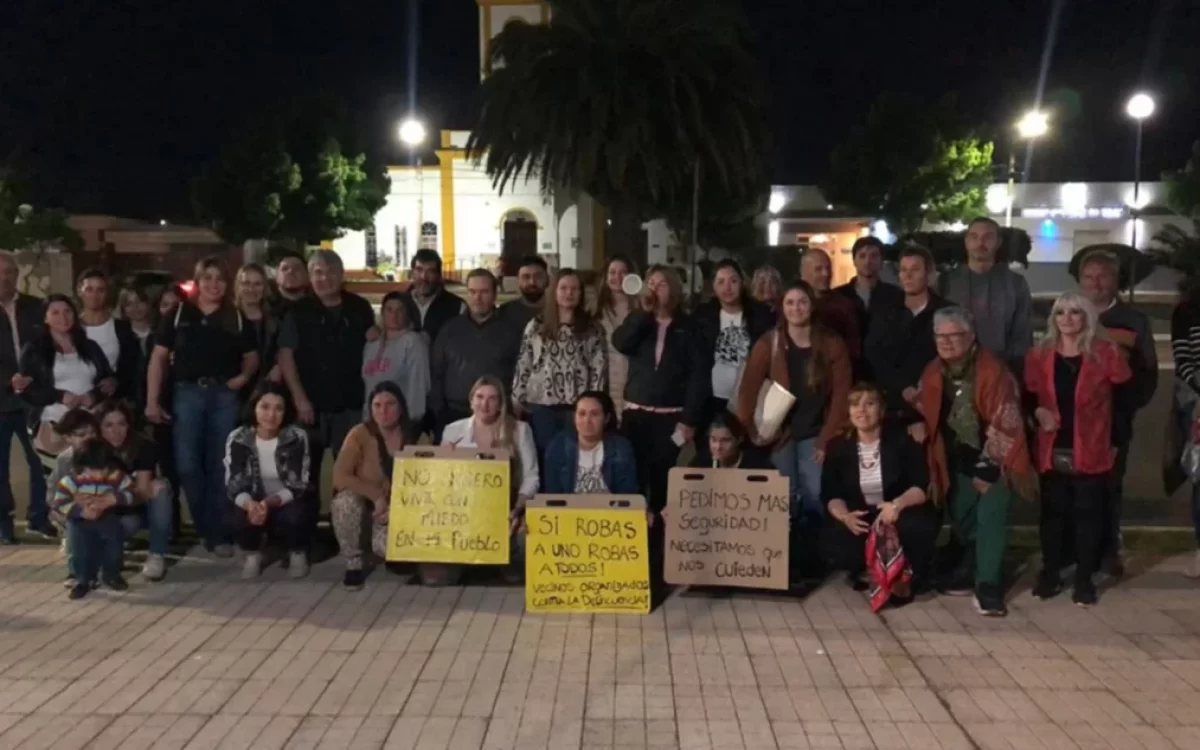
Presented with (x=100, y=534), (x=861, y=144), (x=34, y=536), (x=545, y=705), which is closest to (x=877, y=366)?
(x=545, y=705)

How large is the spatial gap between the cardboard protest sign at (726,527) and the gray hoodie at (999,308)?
5.63ft

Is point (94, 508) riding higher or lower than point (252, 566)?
higher

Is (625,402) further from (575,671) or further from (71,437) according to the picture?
(71,437)

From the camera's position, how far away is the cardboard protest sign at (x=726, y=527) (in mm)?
6129

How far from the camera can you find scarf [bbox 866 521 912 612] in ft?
19.4

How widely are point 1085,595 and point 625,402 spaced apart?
9.52 feet

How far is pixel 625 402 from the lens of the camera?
269 inches

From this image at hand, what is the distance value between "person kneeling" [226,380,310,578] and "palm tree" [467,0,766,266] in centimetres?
1101

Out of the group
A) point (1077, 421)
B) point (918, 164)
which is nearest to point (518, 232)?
point (918, 164)

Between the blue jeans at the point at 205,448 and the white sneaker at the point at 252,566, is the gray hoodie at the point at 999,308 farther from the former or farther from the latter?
the blue jeans at the point at 205,448

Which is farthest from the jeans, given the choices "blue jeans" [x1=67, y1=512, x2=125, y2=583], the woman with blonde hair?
the woman with blonde hair

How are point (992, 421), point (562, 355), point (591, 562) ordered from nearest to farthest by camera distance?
point (591, 562)
point (992, 421)
point (562, 355)

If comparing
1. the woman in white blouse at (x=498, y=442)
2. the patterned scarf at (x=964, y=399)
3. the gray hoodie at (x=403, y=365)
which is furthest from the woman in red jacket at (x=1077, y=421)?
the gray hoodie at (x=403, y=365)

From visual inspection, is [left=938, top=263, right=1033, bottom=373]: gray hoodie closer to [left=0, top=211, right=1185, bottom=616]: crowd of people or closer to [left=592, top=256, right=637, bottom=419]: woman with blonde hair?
[left=0, top=211, right=1185, bottom=616]: crowd of people
